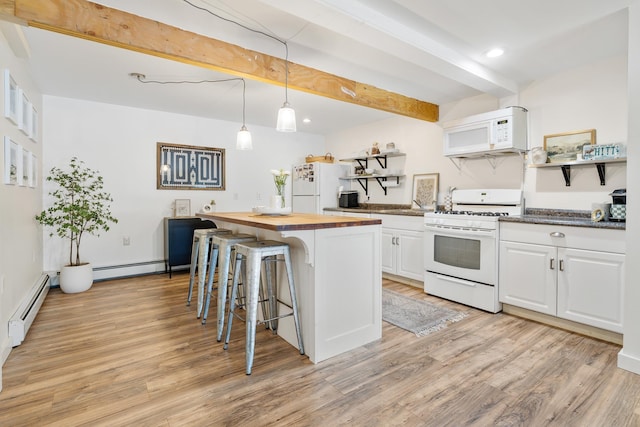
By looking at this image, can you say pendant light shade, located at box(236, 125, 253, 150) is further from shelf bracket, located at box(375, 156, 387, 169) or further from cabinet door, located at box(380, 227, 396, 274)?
shelf bracket, located at box(375, 156, 387, 169)

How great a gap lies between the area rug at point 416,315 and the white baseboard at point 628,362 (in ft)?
3.49

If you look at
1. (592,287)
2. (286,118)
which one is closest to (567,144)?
(592,287)

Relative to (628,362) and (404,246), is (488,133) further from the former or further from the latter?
(628,362)

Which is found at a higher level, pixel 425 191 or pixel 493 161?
pixel 493 161

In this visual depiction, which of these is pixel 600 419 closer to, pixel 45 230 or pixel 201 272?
pixel 201 272

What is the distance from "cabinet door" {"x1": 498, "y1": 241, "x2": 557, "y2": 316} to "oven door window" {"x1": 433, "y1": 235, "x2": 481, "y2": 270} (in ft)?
0.73

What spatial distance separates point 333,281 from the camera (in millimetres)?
2193

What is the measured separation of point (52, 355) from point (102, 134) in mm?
2964

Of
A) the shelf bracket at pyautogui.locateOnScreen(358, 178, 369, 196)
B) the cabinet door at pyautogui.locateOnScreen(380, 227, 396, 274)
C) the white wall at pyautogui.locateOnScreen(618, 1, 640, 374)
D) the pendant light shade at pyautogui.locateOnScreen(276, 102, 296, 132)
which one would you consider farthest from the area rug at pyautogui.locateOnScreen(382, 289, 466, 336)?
the shelf bracket at pyautogui.locateOnScreen(358, 178, 369, 196)

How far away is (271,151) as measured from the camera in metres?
5.64

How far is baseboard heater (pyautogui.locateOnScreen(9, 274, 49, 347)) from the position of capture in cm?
229

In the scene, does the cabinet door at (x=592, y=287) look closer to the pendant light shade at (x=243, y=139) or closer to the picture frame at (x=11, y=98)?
the pendant light shade at (x=243, y=139)

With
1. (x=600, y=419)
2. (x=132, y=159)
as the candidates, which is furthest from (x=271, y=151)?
(x=600, y=419)

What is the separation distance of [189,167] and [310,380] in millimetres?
3836
